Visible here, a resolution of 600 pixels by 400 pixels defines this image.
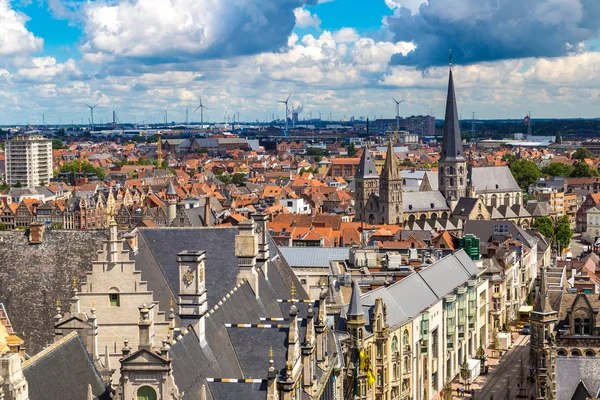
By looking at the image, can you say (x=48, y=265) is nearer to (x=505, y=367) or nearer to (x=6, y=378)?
(x=6, y=378)

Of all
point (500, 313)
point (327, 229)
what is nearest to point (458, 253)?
point (500, 313)

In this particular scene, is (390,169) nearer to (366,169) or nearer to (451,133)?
(366,169)

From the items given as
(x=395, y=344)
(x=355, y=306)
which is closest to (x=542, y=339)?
(x=395, y=344)

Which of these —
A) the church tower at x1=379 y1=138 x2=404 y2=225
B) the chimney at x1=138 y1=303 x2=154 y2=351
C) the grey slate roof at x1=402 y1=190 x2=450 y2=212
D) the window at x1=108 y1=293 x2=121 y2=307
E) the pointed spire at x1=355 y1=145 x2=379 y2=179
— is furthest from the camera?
the pointed spire at x1=355 y1=145 x2=379 y2=179

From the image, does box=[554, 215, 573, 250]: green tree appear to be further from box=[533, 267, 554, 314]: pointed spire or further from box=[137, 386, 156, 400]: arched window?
box=[137, 386, 156, 400]: arched window

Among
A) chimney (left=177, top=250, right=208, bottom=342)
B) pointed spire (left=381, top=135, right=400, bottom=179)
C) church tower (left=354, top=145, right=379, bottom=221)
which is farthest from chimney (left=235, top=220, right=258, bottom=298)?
church tower (left=354, top=145, right=379, bottom=221)

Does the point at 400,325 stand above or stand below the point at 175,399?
below
